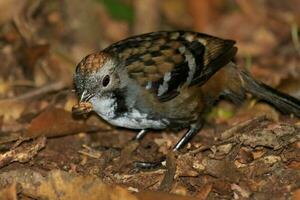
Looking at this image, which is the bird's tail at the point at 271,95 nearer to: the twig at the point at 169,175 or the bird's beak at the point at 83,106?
the twig at the point at 169,175

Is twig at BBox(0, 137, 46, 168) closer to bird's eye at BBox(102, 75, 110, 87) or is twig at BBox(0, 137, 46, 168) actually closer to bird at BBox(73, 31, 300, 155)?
bird at BBox(73, 31, 300, 155)

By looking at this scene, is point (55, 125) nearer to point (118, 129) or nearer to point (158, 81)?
point (118, 129)

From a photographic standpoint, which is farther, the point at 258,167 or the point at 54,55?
the point at 54,55

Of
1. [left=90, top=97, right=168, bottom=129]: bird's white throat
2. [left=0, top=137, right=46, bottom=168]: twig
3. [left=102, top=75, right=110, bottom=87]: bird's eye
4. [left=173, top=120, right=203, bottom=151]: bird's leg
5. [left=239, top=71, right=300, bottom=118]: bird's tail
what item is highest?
[left=102, top=75, right=110, bottom=87]: bird's eye

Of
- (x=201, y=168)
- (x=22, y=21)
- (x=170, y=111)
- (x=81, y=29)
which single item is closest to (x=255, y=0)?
(x=81, y=29)

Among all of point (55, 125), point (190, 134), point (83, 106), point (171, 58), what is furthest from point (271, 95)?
point (55, 125)

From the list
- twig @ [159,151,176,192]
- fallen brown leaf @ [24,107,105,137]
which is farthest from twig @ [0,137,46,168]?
twig @ [159,151,176,192]

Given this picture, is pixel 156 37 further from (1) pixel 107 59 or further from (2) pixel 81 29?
(2) pixel 81 29
